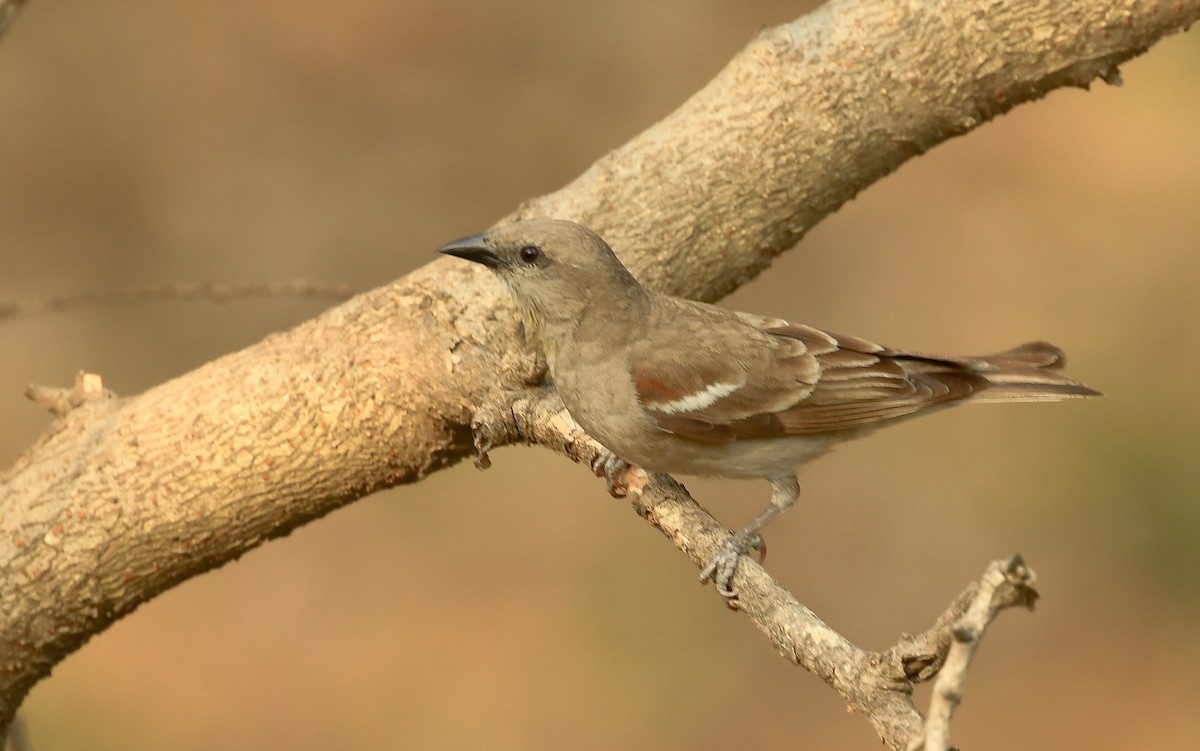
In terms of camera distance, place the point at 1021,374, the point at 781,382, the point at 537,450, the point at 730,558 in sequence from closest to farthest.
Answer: the point at 730,558 < the point at 781,382 < the point at 1021,374 < the point at 537,450

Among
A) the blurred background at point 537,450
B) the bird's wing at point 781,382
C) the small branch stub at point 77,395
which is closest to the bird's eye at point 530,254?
the bird's wing at point 781,382

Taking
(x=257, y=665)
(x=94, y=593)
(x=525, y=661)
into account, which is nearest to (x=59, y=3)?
(x=257, y=665)

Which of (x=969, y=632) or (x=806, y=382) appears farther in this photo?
(x=806, y=382)

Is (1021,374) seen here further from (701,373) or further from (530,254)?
(530,254)

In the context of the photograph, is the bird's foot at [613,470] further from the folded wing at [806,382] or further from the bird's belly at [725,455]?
the folded wing at [806,382]

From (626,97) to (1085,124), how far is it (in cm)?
399

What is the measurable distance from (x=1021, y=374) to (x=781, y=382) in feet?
3.02

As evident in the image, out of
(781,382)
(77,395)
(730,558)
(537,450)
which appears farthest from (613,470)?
(537,450)

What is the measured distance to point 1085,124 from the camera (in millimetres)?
10594

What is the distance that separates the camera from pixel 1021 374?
4.49m

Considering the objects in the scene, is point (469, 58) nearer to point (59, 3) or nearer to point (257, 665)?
point (59, 3)

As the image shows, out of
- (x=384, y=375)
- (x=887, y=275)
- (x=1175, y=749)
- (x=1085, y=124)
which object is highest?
(x=1085, y=124)

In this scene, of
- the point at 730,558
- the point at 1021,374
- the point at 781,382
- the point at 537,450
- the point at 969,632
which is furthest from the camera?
the point at 537,450

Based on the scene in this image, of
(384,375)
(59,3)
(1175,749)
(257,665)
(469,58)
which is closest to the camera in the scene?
(384,375)
